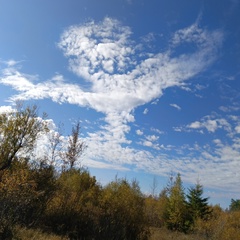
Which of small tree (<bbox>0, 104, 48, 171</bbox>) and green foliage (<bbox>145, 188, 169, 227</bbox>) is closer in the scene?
small tree (<bbox>0, 104, 48, 171</bbox>)

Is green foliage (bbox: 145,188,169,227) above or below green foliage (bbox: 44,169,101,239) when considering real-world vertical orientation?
above

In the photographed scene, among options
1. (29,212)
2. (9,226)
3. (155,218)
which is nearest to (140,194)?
(29,212)

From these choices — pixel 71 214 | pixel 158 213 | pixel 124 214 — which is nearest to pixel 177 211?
pixel 158 213

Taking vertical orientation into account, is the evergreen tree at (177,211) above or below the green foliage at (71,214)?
above

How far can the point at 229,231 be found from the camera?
93.2 ft

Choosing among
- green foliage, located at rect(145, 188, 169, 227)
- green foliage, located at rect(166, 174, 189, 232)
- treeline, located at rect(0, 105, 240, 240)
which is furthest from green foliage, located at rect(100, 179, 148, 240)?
green foliage, located at rect(145, 188, 169, 227)

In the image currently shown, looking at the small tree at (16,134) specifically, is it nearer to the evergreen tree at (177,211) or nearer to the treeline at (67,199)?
the treeline at (67,199)

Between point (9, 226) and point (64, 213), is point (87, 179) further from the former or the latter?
point (9, 226)

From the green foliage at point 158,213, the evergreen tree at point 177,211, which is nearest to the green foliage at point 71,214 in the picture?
the evergreen tree at point 177,211

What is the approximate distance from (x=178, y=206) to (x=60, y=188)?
23.3 metres

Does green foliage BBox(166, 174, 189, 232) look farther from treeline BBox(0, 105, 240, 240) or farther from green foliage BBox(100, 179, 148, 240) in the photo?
green foliage BBox(100, 179, 148, 240)

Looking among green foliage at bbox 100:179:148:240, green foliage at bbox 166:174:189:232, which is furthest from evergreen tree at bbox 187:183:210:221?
green foliage at bbox 100:179:148:240

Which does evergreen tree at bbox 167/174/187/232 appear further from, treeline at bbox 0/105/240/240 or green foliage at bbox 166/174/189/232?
treeline at bbox 0/105/240/240

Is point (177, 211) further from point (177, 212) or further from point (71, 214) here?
point (71, 214)
